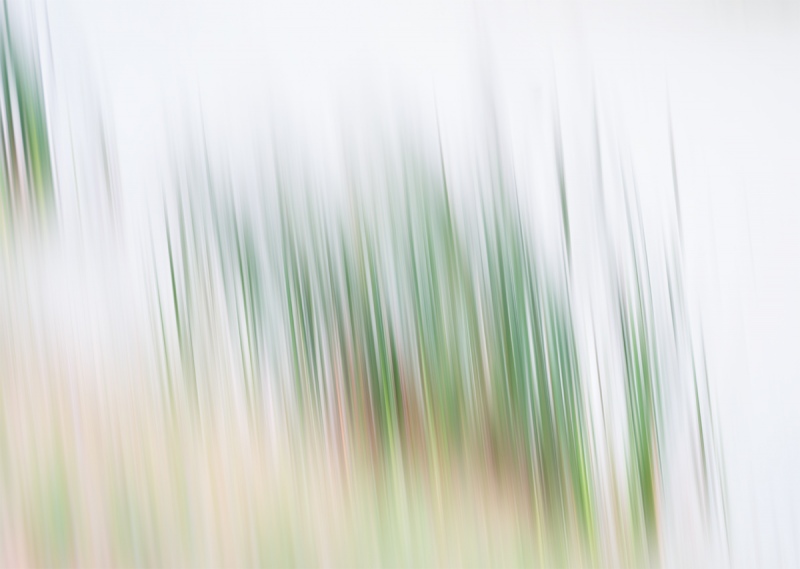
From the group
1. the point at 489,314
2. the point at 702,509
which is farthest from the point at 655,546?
the point at 489,314

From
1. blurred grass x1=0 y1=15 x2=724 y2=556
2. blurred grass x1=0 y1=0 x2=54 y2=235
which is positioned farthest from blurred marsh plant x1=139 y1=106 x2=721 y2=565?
blurred grass x1=0 y1=0 x2=54 y2=235

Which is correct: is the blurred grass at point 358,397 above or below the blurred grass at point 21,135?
below

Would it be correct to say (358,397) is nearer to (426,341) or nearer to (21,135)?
(426,341)

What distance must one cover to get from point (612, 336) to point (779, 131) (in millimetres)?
281

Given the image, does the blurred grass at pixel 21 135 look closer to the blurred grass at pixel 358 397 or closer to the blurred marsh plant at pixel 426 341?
the blurred grass at pixel 358 397

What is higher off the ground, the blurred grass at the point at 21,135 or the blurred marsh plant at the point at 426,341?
the blurred grass at the point at 21,135

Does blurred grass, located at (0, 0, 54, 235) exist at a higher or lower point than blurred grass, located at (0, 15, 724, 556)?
higher

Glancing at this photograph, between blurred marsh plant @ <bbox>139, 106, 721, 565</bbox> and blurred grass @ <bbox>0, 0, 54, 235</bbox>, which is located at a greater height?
blurred grass @ <bbox>0, 0, 54, 235</bbox>

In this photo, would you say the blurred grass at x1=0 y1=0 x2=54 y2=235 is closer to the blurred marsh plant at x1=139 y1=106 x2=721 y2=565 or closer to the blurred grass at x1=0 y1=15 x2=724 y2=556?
the blurred grass at x1=0 y1=15 x2=724 y2=556

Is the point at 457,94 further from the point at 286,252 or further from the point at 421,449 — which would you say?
the point at 421,449

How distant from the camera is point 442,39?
0.69 meters

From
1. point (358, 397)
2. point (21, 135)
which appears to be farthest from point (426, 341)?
point (21, 135)

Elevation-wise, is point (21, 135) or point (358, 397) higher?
point (21, 135)

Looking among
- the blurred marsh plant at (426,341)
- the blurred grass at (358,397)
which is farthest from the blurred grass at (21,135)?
the blurred marsh plant at (426,341)
